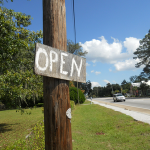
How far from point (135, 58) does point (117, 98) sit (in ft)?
83.4

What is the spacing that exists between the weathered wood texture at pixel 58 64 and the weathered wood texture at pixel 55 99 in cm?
11

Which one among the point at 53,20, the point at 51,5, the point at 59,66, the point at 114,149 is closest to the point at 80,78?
the point at 59,66

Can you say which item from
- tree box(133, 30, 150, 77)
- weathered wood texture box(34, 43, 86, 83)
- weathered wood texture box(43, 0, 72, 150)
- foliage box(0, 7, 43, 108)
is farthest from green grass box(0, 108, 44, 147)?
tree box(133, 30, 150, 77)

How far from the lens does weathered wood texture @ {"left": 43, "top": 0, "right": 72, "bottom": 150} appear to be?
6.76 feet

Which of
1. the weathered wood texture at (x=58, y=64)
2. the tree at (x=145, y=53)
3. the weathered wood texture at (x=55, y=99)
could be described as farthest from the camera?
the tree at (x=145, y=53)

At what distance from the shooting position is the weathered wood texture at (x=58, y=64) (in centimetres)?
195

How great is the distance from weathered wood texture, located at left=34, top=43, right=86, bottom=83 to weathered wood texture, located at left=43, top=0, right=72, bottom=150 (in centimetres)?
11

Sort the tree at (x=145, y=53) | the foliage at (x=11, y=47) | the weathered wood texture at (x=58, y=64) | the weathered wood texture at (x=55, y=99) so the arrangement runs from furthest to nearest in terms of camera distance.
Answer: the tree at (x=145, y=53), the foliage at (x=11, y=47), the weathered wood texture at (x=55, y=99), the weathered wood texture at (x=58, y=64)

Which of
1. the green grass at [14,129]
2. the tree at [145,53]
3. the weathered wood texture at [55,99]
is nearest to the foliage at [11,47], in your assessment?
the green grass at [14,129]

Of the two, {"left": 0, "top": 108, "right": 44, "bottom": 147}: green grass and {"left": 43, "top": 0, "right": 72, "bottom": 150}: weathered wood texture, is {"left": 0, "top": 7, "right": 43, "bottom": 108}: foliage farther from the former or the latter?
{"left": 43, "top": 0, "right": 72, "bottom": 150}: weathered wood texture

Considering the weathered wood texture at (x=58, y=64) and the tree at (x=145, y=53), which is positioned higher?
the tree at (x=145, y=53)

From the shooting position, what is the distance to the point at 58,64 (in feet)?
6.98

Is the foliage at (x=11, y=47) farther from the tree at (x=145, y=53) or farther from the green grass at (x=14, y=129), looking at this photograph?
the tree at (x=145, y=53)

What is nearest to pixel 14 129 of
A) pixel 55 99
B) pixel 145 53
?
pixel 55 99
